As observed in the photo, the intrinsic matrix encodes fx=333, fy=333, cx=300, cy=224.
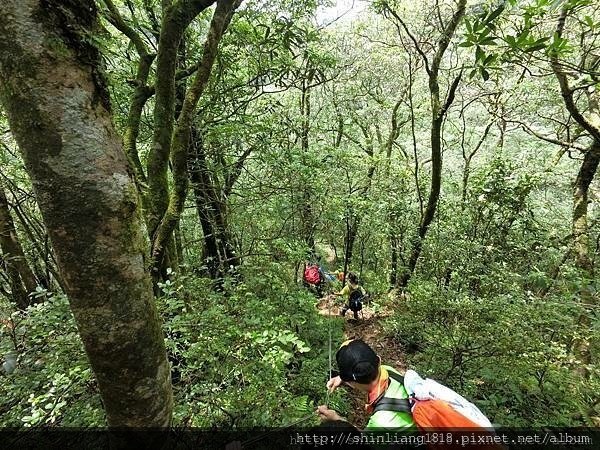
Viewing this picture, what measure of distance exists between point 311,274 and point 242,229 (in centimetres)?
296

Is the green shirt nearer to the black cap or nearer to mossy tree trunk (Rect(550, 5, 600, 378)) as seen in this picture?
the black cap

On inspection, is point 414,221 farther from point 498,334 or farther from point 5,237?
point 5,237

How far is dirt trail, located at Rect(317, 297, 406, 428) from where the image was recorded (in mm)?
5289

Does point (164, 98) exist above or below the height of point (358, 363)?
above

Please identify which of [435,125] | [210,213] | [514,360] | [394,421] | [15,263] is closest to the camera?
[394,421]

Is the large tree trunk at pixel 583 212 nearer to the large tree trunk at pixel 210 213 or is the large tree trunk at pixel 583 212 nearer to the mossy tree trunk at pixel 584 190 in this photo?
the mossy tree trunk at pixel 584 190

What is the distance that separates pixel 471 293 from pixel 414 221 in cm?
378

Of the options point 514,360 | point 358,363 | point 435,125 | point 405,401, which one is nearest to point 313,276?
point 435,125

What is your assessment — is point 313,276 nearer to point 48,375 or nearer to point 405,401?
point 48,375

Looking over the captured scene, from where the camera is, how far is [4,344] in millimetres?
2705

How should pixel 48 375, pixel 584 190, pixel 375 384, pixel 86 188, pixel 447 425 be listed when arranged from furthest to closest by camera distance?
pixel 584 190
pixel 48 375
pixel 375 384
pixel 447 425
pixel 86 188

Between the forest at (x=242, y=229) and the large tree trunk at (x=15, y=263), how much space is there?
0.04 meters

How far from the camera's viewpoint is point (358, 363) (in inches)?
86.4

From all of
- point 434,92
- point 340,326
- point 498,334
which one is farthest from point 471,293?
point 434,92
